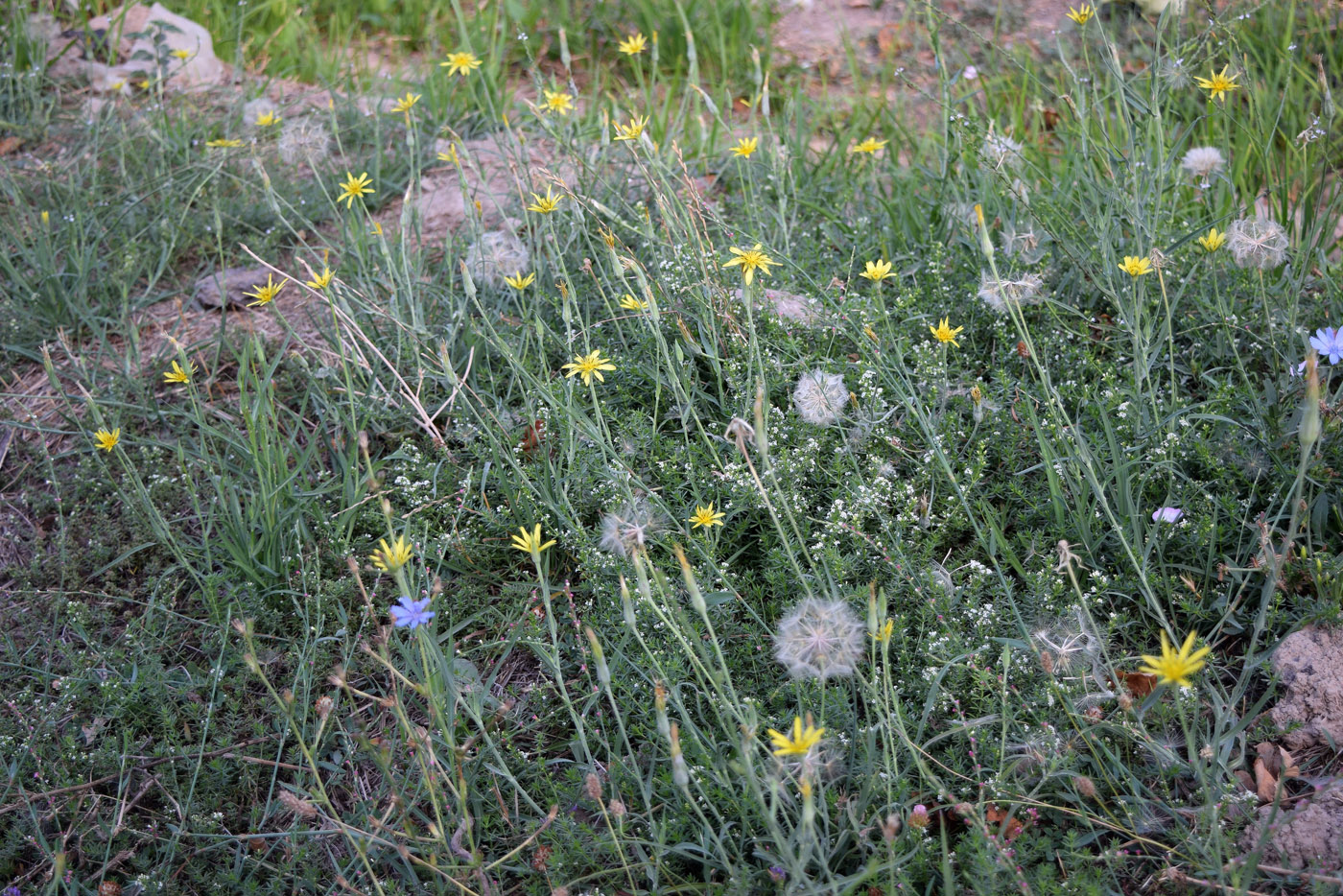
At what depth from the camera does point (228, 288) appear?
3.35m

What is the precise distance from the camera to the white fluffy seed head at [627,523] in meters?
2.10

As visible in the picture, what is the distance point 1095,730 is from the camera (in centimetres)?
179

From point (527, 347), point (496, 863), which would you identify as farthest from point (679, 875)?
point (527, 347)

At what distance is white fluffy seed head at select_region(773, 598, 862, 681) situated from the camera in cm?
168

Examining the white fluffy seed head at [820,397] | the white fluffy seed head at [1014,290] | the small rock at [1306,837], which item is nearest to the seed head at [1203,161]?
the white fluffy seed head at [1014,290]

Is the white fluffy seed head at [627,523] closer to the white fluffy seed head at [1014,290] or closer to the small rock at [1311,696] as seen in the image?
the white fluffy seed head at [1014,290]

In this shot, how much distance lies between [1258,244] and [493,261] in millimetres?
2099

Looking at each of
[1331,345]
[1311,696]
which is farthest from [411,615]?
[1331,345]

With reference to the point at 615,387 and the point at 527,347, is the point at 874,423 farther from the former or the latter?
the point at 527,347

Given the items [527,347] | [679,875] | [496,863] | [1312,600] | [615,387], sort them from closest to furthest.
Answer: [496,863] < [679,875] < [1312,600] < [615,387] < [527,347]

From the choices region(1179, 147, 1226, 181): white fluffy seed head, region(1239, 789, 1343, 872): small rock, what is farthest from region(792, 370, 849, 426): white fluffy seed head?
region(1179, 147, 1226, 181): white fluffy seed head

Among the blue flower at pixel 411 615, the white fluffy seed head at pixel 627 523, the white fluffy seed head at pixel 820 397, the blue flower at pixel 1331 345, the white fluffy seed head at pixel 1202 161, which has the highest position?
the white fluffy seed head at pixel 1202 161

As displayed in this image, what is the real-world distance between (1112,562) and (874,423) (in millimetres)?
608

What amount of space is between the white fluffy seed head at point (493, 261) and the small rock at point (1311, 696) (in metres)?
2.23
